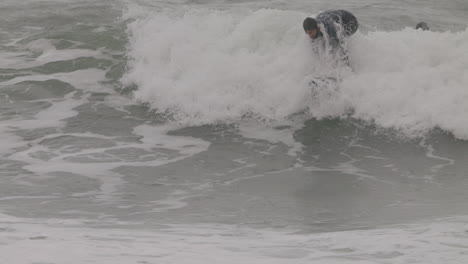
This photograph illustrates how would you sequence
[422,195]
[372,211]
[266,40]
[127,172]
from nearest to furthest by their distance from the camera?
[372,211], [422,195], [127,172], [266,40]

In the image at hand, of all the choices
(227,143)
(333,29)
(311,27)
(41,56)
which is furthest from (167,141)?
(41,56)

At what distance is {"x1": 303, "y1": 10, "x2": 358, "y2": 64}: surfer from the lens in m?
9.75

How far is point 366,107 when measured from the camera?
32.0 feet

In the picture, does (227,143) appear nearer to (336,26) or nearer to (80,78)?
(336,26)

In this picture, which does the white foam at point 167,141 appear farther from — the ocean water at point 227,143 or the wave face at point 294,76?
the wave face at point 294,76

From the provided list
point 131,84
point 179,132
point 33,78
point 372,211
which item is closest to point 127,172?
point 179,132

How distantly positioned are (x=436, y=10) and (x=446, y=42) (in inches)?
285

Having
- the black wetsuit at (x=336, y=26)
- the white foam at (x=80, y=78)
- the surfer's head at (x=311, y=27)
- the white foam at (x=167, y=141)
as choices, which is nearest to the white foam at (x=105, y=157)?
the white foam at (x=167, y=141)

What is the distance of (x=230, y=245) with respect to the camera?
4.65m

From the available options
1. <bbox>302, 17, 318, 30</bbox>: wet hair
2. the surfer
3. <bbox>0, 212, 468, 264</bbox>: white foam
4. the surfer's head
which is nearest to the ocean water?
<bbox>0, 212, 468, 264</bbox>: white foam

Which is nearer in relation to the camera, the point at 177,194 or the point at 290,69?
the point at 177,194

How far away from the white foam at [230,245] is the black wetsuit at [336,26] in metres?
4.76

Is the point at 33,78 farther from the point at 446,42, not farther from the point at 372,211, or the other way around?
the point at 372,211

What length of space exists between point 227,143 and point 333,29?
6.66 ft
